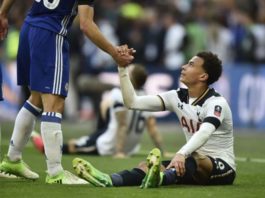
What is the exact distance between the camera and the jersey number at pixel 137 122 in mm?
13516

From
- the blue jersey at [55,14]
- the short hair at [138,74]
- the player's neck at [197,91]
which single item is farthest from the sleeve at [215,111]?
the short hair at [138,74]

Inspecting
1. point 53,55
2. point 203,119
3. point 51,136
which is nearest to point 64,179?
point 51,136

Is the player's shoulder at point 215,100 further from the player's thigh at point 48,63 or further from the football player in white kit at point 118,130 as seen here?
the football player in white kit at point 118,130

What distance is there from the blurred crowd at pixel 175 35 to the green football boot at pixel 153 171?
12945 millimetres

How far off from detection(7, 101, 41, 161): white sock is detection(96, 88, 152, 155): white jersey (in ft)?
13.3

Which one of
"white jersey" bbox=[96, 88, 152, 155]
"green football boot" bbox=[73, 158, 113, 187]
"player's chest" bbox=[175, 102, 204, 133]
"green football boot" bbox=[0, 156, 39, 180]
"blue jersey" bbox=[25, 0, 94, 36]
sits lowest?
"white jersey" bbox=[96, 88, 152, 155]

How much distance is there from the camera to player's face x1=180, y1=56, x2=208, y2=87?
909 centimetres

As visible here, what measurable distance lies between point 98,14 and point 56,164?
1619 centimetres

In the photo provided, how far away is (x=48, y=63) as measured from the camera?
8.73m

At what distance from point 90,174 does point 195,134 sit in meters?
0.98

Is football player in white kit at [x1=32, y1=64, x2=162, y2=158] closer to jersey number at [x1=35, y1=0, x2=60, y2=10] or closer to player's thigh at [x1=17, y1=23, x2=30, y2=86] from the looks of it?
player's thigh at [x1=17, y1=23, x2=30, y2=86]

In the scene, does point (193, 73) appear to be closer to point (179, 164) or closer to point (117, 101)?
point (179, 164)

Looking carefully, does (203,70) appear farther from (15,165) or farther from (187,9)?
(187,9)

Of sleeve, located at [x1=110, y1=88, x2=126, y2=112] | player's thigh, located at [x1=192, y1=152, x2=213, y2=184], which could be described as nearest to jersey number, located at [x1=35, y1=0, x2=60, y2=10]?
player's thigh, located at [x1=192, y1=152, x2=213, y2=184]
